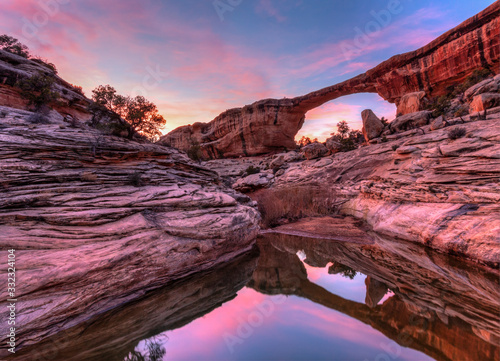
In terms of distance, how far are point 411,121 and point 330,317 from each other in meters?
21.4

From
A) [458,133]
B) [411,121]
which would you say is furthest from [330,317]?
[411,121]

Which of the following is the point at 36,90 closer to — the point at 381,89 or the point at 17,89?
the point at 17,89

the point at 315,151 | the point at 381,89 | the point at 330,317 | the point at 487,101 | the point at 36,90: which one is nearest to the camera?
the point at 330,317

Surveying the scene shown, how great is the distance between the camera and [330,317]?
521 cm

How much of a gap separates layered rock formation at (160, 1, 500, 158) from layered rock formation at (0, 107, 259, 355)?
9.16 meters

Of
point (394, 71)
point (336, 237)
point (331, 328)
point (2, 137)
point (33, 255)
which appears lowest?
point (336, 237)

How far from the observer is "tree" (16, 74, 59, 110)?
14.5 metres

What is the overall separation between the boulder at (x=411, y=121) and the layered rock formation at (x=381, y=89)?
5.64 m

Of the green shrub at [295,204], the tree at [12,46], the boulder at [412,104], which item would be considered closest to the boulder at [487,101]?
the boulder at [412,104]

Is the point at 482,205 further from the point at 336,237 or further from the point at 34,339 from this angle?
the point at 34,339

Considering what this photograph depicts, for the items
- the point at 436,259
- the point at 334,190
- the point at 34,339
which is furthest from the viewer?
the point at 334,190

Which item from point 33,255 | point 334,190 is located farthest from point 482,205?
point 33,255

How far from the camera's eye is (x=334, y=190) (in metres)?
18.7

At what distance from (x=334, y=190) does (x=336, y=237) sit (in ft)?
24.3
